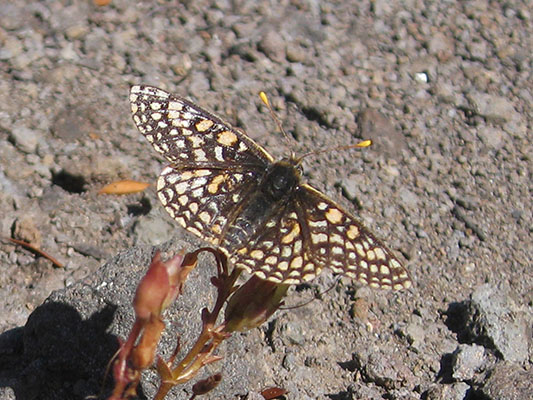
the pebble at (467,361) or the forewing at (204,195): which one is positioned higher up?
the forewing at (204,195)

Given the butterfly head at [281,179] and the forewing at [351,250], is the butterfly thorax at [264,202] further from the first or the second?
the forewing at [351,250]

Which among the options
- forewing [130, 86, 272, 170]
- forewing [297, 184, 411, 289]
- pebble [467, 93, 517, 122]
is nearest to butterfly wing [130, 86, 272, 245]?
forewing [130, 86, 272, 170]

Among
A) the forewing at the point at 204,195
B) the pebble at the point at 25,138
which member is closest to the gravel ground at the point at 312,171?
the pebble at the point at 25,138

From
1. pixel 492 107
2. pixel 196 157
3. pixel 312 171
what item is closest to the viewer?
pixel 196 157

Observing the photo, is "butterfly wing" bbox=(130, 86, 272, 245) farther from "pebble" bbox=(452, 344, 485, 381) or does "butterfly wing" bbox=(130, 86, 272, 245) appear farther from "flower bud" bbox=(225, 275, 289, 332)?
"pebble" bbox=(452, 344, 485, 381)

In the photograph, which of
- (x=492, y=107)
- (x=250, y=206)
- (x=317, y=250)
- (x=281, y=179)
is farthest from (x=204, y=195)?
(x=492, y=107)

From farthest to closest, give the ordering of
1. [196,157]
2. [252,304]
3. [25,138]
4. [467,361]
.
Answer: [25,138]
[467,361]
[196,157]
[252,304]

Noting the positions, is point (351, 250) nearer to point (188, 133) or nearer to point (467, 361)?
point (188, 133)
